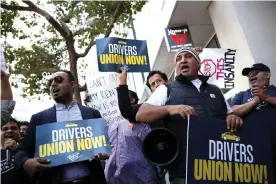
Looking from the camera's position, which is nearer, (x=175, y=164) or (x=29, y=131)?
(x=175, y=164)

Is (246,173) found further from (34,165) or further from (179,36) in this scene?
(179,36)

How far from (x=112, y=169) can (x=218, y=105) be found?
141cm

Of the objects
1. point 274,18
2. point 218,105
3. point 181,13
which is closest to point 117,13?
point 181,13

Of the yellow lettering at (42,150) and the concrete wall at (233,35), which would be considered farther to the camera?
the concrete wall at (233,35)

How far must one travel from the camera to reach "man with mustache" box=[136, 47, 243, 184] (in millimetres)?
2777

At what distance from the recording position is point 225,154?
2760mm

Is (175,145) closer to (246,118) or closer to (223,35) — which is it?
(246,118)

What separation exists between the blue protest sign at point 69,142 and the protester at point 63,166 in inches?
2.8

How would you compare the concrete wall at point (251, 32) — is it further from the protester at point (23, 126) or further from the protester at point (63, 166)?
the protester at point (63, 166)

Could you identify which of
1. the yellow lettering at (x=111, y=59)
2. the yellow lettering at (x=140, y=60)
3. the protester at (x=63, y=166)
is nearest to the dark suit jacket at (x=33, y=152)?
the protester at (x=63, y=166)

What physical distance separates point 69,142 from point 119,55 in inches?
96.9

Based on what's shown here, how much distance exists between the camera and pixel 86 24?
41.0ft

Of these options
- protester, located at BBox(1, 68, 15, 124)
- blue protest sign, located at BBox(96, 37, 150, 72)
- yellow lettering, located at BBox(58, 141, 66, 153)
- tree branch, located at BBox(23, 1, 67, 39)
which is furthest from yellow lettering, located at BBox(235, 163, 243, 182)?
tree branch, located at BBox(23, 1, 67, 39)

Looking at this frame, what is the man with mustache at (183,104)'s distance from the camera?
278cm
